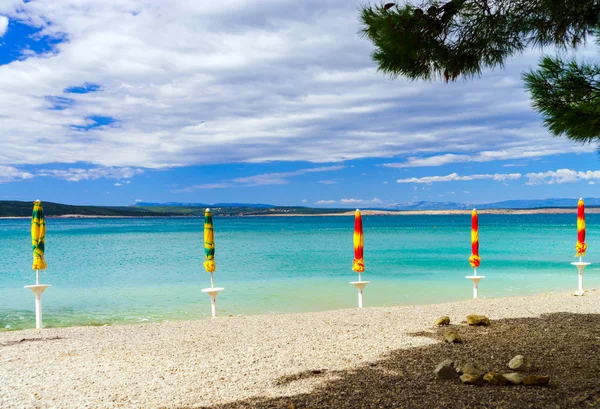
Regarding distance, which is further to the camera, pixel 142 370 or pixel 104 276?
pixel 104 276

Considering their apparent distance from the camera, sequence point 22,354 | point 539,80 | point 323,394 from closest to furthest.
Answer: point 323,394 → point 539,80 → point 22,354

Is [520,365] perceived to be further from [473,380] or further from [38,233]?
[38,233]

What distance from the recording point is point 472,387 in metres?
4.59

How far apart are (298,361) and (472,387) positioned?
2354mm

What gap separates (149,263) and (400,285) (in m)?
15.4

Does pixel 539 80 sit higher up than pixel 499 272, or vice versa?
pixel 539 80

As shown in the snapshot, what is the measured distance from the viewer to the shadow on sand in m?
4.26

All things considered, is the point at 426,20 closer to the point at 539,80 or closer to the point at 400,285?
the point at 539,80

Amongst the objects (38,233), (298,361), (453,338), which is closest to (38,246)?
(38,233)

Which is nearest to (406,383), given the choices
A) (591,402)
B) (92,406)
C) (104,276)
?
(591,402)

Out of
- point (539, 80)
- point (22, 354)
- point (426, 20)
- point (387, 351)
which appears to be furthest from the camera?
point (22, 354)

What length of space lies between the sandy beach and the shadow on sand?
1 centimetres

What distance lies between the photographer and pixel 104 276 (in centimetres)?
2164

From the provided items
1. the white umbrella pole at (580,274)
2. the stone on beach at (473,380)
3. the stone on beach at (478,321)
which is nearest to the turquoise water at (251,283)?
the white umbrella pole at (580,274)
